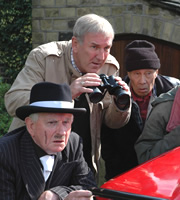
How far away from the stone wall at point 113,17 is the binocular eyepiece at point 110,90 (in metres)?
4.47

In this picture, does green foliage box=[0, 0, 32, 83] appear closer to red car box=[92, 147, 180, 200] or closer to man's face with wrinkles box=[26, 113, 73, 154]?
man's face with wrinkles box=[26, 113, 73, 154]

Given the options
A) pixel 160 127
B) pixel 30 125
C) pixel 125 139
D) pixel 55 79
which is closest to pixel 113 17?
pixel 125 139

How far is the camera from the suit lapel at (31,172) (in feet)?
9.03

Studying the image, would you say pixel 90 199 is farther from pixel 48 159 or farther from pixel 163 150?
pixel 163 150

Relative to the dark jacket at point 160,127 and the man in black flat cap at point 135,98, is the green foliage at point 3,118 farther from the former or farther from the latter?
the dark jacket at point 160,127

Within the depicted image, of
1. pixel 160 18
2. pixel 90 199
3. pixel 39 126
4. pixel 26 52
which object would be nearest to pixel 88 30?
pixel 39 126

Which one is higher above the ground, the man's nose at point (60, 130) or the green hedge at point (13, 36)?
the man's nose at point (60, 130)

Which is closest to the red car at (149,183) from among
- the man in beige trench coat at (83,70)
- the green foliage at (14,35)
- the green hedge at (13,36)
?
the man in beige trench coat at (83,70)

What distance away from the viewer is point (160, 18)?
24.5ft

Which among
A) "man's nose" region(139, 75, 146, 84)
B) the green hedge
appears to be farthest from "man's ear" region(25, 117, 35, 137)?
the green hedge

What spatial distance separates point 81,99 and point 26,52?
504 centimetres

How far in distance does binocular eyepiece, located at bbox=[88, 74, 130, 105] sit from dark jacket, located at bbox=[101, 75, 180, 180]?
45 centimetres

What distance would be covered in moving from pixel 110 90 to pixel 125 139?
0.74 meters

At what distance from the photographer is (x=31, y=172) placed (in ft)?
9.09
